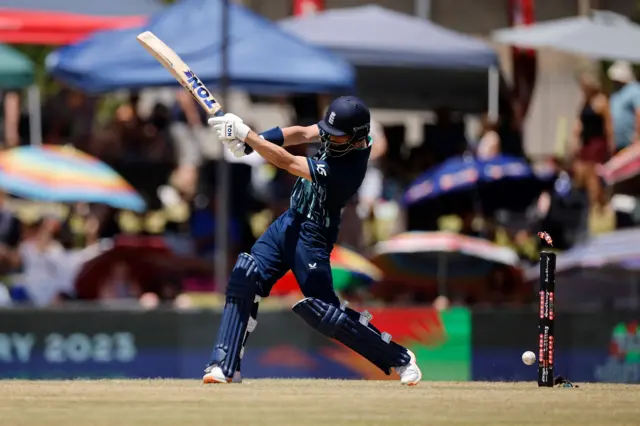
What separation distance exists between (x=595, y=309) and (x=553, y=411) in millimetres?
6758

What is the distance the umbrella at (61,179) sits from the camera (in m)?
19.1

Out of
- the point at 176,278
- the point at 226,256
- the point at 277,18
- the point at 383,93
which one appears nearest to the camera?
the point at 226,256

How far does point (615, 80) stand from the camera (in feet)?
69.9

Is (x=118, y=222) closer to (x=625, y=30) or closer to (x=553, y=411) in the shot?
(x=625, y=30)

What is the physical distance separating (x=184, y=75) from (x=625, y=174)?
8206mm

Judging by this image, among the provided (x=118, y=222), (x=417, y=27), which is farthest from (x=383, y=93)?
(x=118, y=222)

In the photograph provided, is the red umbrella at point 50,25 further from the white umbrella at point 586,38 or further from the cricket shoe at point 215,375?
the cricket shoe at point 215,375

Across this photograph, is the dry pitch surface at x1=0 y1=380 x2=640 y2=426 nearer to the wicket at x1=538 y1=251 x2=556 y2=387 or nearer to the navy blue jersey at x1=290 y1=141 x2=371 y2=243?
the wicket at x1=538 y1=251 x2=556 y2=387

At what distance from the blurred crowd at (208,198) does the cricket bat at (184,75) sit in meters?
5.49

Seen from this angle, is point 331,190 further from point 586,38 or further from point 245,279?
point 586,38

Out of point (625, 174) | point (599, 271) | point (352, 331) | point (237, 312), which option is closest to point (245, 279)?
point (237, 312)

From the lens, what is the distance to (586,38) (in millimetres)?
21156

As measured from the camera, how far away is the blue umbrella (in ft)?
63.5

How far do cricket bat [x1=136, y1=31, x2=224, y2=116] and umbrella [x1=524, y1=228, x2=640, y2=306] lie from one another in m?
6.31
